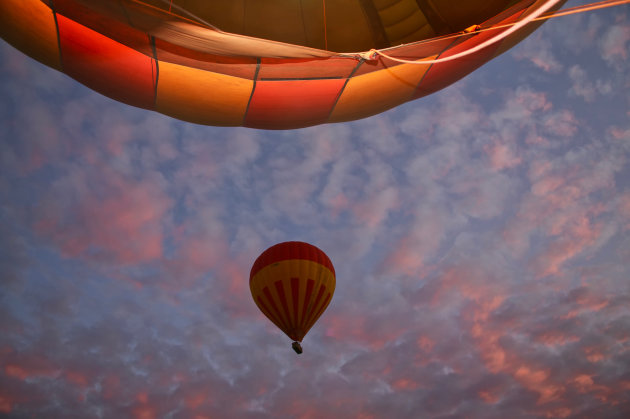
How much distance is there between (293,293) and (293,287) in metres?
0.12

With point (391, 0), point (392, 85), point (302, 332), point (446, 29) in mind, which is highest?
point (391, 0)

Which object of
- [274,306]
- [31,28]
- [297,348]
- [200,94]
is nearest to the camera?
[31,28]

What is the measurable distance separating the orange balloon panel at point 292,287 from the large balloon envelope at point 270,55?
3.74 metres

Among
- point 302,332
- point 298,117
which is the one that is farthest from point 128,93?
point 302,332

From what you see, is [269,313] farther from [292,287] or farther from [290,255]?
[290,255]

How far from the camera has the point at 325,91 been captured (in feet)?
16.0

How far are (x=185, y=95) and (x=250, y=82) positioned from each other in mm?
807

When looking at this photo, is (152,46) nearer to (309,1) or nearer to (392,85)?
(309,1)

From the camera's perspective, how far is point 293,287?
794 cm

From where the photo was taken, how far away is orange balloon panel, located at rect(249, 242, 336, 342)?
7.97 m

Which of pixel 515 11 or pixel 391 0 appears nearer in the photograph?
pixel 515 11

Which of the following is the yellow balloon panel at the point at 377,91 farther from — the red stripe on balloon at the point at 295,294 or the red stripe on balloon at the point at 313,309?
the red stripe on balloon at the point at 313,309

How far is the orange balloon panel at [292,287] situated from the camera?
7.97 meters

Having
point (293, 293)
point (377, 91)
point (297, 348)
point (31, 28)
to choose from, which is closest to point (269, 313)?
point (293, 293)
